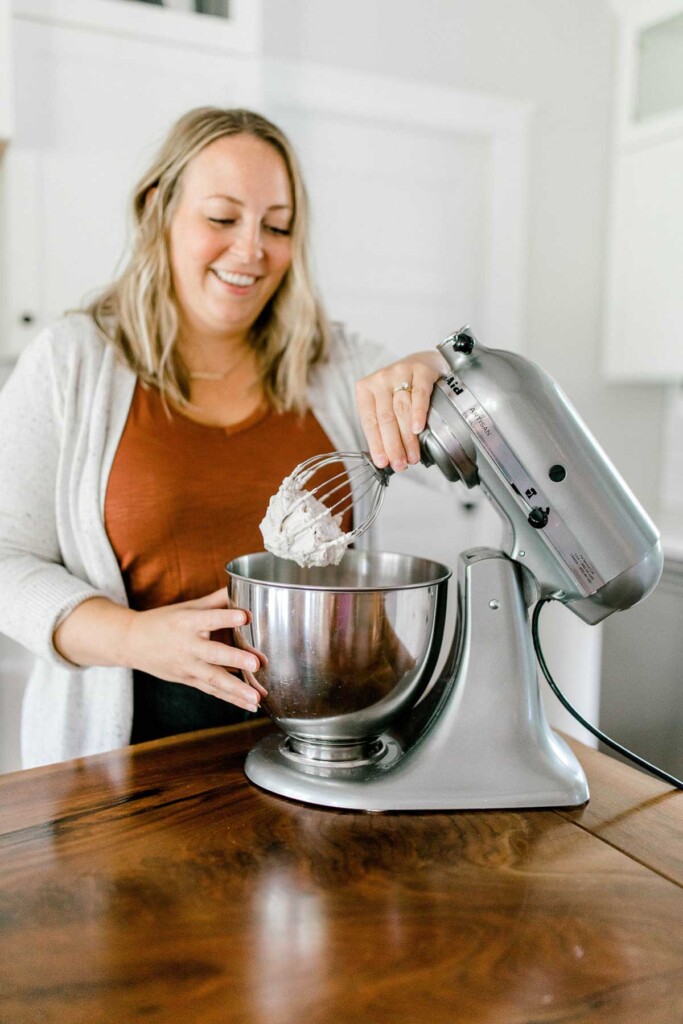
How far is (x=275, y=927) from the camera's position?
566 millimetres

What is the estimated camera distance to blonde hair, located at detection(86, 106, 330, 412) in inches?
47.8

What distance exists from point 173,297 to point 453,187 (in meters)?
1.54

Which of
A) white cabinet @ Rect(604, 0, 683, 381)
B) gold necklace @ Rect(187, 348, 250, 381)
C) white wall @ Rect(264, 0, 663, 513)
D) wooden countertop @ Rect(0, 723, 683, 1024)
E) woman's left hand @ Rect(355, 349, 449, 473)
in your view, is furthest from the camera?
white cabinet @ Rect(604, 0, 683, 381)

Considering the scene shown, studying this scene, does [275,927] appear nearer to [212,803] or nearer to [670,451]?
[212,803]

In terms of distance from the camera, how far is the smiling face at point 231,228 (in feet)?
3.85

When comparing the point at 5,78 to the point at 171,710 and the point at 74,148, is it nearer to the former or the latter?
the point at 74,148

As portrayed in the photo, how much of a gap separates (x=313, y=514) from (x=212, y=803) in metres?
0.27

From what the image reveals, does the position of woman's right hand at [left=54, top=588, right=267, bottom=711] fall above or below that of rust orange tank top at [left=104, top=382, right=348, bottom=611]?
below

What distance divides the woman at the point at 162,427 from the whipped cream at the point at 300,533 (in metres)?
0.33

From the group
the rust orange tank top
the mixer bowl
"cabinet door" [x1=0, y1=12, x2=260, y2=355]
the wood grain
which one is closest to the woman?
the rust orange tank top

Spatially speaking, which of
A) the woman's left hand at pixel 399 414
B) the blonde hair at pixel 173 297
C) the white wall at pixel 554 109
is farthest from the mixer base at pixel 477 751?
the white wall at pixel 554 109

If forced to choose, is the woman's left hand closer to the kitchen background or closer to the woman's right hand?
the woman's right hand

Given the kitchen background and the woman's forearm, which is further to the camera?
the kitchen background

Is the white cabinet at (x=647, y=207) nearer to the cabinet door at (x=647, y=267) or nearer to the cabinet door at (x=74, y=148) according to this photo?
the cabinet door at (x=647, y=267)
